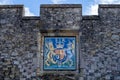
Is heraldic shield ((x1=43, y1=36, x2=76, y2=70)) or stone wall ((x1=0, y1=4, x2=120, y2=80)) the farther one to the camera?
heraldic shield ((x1=43, y1=36, x2=76, y2=70))

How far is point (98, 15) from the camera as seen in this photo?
15.8m

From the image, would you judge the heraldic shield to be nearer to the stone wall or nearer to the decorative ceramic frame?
the decorative ceramic frame

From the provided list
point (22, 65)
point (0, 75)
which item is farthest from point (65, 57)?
point (0, 75)

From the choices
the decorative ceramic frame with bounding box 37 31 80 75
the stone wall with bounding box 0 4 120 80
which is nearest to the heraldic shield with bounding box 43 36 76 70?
the decorative ceramic frame with bounding box 37 31 80 75

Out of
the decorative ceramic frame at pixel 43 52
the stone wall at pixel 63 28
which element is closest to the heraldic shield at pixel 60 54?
the decorative ceramic frame at pixel 43 52

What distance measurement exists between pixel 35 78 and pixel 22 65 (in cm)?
75

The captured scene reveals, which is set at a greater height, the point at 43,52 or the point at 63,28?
the point at 63,28

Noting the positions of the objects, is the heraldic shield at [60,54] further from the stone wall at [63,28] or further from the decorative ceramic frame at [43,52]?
the stone wall at [63,28]

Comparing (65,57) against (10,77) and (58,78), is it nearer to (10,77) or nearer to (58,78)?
(58,78)

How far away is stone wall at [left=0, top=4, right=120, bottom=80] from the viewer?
15383mm

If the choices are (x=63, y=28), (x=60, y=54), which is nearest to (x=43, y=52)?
(x=60, y=54)

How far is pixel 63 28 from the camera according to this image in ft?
51.5

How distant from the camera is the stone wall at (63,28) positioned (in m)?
15.4

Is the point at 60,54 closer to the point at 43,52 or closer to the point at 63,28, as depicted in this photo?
the point at 43,52
